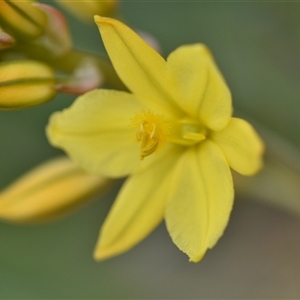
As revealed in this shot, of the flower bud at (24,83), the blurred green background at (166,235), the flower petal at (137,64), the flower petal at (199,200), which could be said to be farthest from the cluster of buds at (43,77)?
the blurred green background at (166,235)

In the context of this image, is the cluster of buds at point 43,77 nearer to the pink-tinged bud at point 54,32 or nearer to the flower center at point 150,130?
the pink-tinged bud at point 54,32

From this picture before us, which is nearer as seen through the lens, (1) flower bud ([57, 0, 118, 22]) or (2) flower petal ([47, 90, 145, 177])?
(2) flower petal ([47, 90, 145, 177])

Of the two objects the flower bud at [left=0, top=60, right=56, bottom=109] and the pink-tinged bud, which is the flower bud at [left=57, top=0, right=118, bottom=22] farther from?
the flower bud at [left=0, top=60, right=56, bottom=109]

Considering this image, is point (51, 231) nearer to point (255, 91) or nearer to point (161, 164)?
point (255, 91)

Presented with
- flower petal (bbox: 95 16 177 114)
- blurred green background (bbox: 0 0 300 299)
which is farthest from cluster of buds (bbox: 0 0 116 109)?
blurred green background (bbox: 0 0 300 299)

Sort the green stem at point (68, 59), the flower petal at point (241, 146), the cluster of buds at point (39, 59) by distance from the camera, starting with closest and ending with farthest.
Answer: the flower petal at point (241, 146), the cluster of buds at point (39, 59), the green stem at point (68, 59)

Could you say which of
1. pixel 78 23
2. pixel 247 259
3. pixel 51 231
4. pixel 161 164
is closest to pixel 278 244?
pixel 247 259
